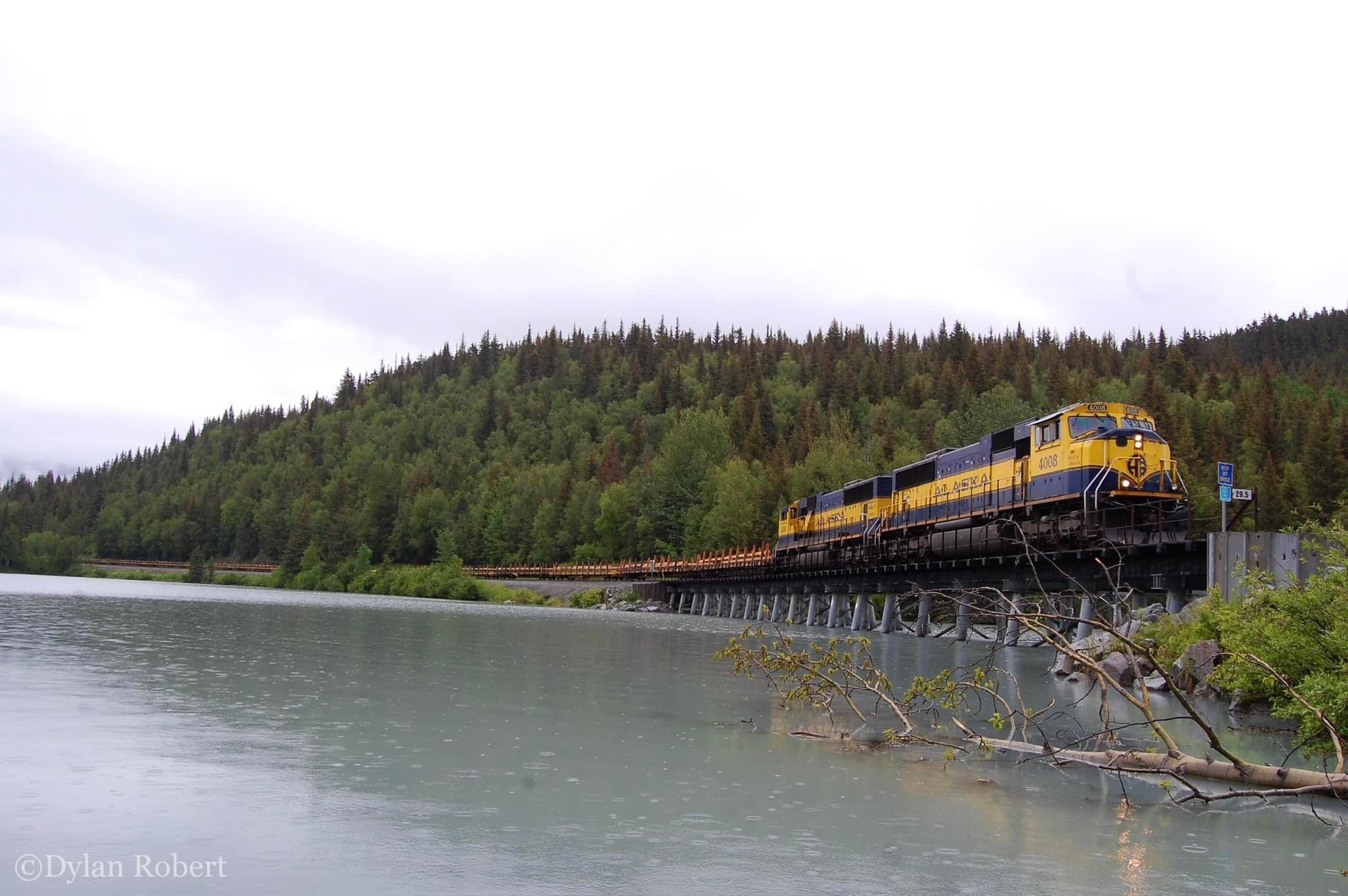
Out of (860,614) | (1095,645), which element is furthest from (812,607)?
(1095,645)

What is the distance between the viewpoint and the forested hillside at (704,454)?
329ft

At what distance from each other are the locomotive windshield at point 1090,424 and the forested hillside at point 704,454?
123ft

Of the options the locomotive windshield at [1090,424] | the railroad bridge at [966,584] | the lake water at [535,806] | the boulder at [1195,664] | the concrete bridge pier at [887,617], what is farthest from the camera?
the concrete bridge pier at [887,617]

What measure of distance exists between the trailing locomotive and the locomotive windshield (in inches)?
1.6

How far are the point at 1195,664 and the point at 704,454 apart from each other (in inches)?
3810

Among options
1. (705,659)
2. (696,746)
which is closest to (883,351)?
(705,659)

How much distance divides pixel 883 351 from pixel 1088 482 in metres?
152

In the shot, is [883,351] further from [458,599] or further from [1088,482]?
[1088,482]

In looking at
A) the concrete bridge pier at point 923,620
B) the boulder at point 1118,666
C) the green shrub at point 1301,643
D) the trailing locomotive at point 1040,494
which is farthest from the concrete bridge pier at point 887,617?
the green shrub at point 1301,643

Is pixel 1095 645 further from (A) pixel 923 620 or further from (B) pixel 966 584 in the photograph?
(A) pixel 923 620

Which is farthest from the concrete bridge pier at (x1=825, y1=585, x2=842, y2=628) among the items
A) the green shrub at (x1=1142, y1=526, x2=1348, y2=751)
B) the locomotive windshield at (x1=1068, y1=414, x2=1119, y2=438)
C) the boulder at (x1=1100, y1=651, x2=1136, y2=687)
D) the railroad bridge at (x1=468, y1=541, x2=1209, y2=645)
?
the green shrub at (x1=1142, y1=526, x2=1348, y2=751)

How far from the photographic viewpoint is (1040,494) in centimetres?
3825

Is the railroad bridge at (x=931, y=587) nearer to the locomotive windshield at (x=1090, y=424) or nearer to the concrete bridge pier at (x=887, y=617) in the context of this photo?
the concrete bridge pier at (x=887, y=617)

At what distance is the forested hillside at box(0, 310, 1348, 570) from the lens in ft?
329
